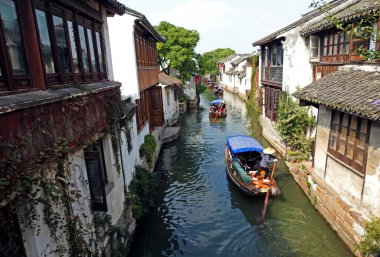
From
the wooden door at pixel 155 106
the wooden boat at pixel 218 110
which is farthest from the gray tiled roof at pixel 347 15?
the wooden boat at pixel 218 110

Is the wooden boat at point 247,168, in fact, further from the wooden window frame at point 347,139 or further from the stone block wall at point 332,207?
the wooden window frame at point 347,139

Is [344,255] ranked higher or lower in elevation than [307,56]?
lower

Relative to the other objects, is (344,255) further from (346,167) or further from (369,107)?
(369,107)

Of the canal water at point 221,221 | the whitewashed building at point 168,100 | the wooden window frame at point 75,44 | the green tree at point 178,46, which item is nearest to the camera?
the wooden window frame at point 75,44

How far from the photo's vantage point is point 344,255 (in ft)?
30.1

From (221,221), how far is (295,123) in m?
8.22

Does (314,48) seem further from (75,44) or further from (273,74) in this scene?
(75,44)

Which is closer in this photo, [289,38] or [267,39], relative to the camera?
[289,38]

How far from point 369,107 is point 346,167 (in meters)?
2.85

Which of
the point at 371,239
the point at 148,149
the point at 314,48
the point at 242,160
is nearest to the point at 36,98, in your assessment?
the point at 371,239

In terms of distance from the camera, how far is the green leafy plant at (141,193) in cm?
1100

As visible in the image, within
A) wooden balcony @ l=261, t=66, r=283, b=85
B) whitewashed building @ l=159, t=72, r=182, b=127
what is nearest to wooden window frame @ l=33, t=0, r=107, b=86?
wooden balcony @ l=261, t=66, r=283, b=85

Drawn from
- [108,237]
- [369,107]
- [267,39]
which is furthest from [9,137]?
[267,39]

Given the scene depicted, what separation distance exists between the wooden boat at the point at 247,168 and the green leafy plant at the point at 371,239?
4.60m
